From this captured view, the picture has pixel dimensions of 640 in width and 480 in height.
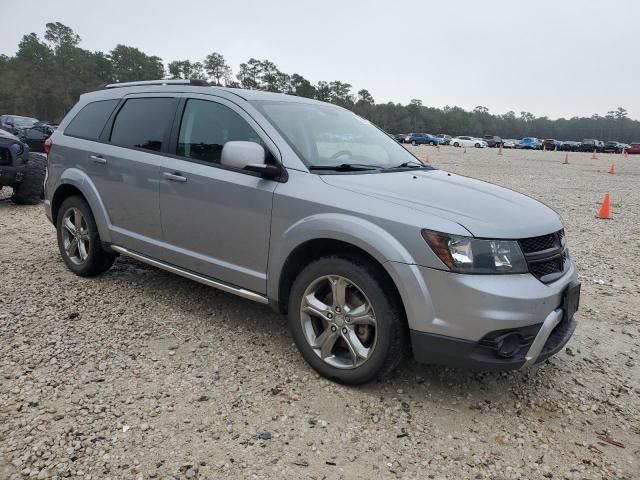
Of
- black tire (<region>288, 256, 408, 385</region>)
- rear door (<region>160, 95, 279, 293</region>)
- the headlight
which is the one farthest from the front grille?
rear door (<region>160, 95, 279, 293</region>)

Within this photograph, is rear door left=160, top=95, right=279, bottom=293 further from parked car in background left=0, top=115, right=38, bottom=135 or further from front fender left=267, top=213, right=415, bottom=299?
parked car in background left=0, top=115, right=38, bottom=135

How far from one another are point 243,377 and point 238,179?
1.32 m

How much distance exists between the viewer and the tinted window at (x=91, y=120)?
4.68 m

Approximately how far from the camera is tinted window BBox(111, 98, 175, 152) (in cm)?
410

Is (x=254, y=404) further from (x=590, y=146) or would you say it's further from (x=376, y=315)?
(x=590, y=146)

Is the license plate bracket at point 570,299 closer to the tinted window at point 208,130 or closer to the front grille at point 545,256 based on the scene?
the front grille at point 545,256

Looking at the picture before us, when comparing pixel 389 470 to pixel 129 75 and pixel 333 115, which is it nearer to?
pixel 333 115

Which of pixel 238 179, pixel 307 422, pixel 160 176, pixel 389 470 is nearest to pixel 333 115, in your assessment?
pixel 238 179

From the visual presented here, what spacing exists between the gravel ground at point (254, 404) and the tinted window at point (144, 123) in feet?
4.53

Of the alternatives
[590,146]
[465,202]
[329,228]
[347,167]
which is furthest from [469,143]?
[329,228]

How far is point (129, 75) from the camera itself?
297 ft

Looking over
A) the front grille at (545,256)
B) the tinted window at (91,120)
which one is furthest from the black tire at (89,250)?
the front grille at (545,256)

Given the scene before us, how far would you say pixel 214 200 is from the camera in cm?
358

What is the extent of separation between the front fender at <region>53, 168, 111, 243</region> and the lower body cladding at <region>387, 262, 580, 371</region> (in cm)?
293
